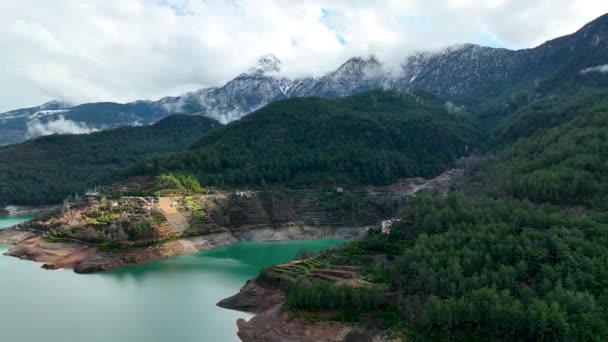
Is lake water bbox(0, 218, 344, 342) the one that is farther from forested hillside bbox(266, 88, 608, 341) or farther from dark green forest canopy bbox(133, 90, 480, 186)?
dark green forest canopy bbox(133, 90, 480, 186)

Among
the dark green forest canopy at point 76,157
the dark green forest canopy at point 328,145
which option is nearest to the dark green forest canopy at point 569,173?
the dark green forest canopy at point 328,145

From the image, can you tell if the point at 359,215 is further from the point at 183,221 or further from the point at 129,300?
the point at 129,300

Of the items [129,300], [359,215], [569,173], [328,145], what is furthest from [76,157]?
[569,173]

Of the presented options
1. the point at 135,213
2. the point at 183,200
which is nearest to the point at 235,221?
the point at 183,200

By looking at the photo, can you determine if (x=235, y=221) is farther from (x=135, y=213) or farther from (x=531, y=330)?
(x=531, y=330)

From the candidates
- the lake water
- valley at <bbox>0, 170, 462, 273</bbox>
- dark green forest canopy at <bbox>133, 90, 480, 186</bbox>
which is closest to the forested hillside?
the lake water

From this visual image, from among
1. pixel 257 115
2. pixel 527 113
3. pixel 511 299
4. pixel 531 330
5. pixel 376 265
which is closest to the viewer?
pixel 531 330

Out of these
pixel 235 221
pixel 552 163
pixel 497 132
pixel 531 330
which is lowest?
pixel 531 330
